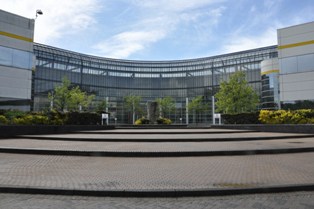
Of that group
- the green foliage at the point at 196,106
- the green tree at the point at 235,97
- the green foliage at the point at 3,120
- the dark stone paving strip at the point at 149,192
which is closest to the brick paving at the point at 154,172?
the dark stone paving strip at the point at 149,192

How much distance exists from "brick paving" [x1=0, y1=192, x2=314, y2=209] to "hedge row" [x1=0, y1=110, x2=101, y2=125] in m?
18.3

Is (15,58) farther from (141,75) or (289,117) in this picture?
(141,75)

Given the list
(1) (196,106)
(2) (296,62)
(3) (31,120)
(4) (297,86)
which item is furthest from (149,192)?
(1) (196,106)

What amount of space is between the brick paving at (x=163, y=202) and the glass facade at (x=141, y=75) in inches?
2694

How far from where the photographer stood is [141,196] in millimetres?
6266

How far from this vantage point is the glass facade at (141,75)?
7238 centimetres

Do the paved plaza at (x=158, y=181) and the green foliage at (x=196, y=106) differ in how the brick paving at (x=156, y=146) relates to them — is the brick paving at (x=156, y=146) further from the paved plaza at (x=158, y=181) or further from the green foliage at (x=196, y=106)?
the green foliage at (x=196, y=106)

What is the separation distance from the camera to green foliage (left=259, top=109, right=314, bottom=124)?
26.7 metres

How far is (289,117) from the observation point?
27.5 metres

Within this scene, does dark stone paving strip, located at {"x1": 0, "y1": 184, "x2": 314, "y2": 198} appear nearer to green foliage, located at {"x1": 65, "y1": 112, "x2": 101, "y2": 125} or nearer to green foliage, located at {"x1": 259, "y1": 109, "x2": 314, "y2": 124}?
green foliage, located at {"x1": 65, "y1": 112, "x2": 101, "y2": 125}

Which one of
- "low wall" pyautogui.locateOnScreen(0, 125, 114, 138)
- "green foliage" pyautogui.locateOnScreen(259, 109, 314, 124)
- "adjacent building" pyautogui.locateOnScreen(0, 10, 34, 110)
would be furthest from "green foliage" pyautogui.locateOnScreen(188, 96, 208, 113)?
"low wall" pyautogui.locateOnScreen(0, 125, 114, 138)

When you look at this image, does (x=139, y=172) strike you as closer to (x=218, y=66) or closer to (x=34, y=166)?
(x=34, y=166)

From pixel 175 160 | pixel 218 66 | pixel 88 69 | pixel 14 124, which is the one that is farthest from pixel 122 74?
pixel 175 160

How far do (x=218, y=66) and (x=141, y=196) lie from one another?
80092 mm
